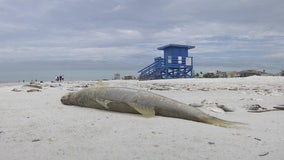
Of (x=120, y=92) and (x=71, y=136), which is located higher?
(x=120, y=92)

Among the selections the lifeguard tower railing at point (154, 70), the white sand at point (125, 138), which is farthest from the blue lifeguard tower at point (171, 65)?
the white sand at point (125, 138)

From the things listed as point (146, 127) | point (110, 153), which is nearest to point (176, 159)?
point (110, 153)

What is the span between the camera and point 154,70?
92.1 feet

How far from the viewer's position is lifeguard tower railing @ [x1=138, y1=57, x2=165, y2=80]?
1081 inches

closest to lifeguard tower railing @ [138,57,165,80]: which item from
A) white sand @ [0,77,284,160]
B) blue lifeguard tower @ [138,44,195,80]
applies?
blue lifeguard tower @ [138,44,195,80]

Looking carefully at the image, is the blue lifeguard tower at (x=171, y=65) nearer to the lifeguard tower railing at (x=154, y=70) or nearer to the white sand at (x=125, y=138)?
the lifeguard tower railing at (x=154, y=70)

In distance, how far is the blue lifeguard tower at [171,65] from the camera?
1078 inches

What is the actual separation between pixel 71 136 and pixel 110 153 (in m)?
0.84

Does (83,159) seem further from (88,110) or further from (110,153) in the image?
(88,110)

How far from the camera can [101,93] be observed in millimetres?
6410

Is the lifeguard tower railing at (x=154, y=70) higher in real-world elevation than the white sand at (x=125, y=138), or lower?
higher

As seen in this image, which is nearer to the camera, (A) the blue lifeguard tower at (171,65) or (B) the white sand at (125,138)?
(B) the white sand at (125,138)

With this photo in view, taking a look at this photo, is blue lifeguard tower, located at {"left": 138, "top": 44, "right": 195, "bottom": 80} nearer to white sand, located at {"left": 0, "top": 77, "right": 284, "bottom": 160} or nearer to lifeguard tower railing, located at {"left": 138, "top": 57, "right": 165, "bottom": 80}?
lifeguard tower railing, located at {"left": 138, "top": 57, "right": 165, "bottom": 80}

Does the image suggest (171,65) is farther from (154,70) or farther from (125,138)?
(125,138)
